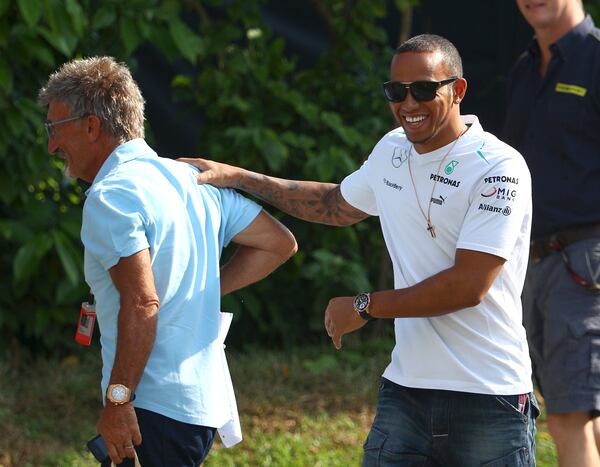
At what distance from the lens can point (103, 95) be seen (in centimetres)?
294

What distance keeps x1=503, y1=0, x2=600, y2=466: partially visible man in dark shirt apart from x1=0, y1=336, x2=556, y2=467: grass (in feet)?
3.69

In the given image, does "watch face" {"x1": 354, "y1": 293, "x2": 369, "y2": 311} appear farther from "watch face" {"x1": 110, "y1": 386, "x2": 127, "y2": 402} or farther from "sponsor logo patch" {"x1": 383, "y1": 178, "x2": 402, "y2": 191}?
"watch face" {"x1": 110, "y1": 386, "x2": 127, "y2": 402}

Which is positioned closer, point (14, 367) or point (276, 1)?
point (14, 367)

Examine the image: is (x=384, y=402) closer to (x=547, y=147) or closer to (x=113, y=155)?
(x=113, y=155)

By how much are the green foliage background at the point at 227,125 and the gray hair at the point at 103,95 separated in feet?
6.12

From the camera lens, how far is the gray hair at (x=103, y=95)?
2938 millimetres

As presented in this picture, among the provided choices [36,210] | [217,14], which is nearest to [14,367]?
[36,210]

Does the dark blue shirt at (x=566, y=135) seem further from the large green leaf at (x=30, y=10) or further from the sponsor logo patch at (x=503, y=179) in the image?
the large green leaf at (x=30, y=10)

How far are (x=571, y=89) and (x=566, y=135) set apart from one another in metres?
0.17

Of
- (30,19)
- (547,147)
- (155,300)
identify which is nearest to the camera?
(155,300)

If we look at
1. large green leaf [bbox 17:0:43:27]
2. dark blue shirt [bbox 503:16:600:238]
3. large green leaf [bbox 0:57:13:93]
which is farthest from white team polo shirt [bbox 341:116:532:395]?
large green leaf [bbox 0:57:13:93]

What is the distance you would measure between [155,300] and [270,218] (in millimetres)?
589

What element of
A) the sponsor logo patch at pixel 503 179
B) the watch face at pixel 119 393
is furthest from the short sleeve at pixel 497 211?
the watch face at pixel 119 393

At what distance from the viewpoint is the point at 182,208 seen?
2914 mm
